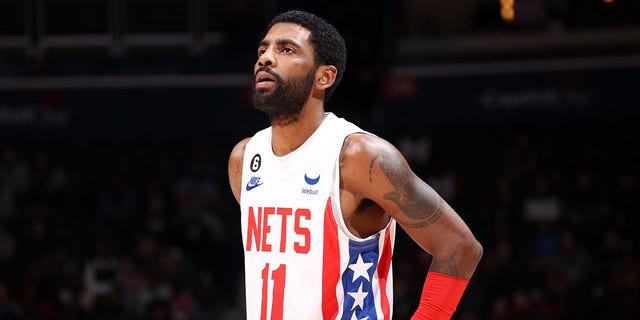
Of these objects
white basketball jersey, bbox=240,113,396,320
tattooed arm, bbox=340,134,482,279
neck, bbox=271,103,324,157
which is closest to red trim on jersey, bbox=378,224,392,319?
white basketball jersey, bbox=240,113,396,320

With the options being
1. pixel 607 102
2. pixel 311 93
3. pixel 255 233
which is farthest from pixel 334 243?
pixel 607 102

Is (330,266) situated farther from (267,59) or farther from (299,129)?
(267,59)

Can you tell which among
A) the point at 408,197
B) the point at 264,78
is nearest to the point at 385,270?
the point at 408,197

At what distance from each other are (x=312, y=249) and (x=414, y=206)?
41 centimetres

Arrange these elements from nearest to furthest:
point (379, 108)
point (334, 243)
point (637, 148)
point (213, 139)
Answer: point (334, 243) < point (379, 108) < point (637, 148) < point (213, 139)

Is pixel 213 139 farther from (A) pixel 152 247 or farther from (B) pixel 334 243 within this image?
(B) pixel 334 243

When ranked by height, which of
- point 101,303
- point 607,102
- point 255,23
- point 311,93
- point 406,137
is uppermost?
point 311,93

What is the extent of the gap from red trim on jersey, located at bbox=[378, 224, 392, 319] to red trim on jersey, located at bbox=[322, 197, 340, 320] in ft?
0.67

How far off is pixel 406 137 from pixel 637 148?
10.5 feet

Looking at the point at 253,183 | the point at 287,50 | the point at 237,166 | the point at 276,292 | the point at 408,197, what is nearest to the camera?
the point at 408,197

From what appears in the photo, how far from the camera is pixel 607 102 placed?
12.2m

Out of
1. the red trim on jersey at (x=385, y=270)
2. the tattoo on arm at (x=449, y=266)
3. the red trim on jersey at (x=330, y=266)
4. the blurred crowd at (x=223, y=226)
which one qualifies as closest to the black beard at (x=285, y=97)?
the red trim on jersey at (x=330, y=266)

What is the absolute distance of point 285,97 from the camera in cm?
366

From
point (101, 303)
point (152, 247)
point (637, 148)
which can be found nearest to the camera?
point (101, 303)
